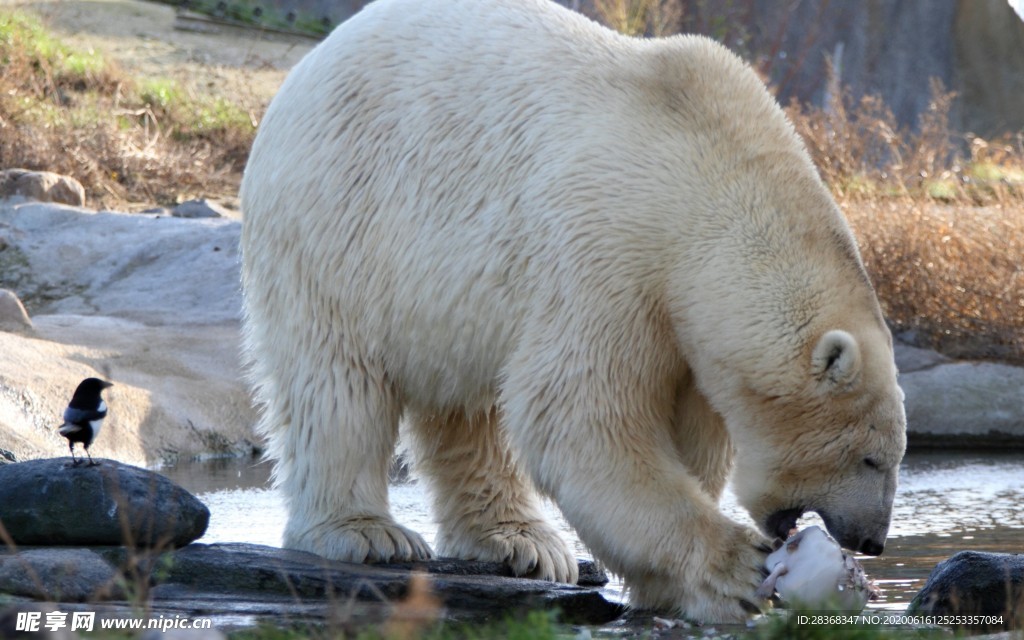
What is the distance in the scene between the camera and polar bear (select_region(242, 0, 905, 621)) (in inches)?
170

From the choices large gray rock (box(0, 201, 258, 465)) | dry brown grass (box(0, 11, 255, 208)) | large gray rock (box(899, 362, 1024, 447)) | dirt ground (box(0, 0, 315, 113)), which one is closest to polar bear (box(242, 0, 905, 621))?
large gray rock (box(0, 201, 258, 465))

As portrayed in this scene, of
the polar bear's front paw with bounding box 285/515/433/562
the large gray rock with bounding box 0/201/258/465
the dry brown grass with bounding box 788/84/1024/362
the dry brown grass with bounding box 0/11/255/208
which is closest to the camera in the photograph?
the polar bear's front paw with bounding box 285/515/433/562

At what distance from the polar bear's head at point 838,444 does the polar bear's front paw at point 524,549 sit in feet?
3.47

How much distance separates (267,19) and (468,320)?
57.6 ft

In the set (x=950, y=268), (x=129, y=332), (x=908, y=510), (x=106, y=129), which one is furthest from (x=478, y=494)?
(x=106, y=129)

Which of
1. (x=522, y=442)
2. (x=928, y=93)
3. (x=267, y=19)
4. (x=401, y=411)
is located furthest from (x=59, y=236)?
(x=928, y=93)

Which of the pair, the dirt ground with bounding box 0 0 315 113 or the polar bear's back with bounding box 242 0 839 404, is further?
the dirt ground with bounding box 0 0 315 113

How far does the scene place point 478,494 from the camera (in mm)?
5379

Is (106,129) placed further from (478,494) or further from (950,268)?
(478,494)

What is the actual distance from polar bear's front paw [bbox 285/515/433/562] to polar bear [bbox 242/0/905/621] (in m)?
0.01

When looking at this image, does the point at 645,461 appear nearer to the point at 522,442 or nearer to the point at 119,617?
the point at 522,442

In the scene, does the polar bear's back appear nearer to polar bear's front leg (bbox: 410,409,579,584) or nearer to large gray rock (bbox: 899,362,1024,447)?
polar bear's front leg (bbox: 410,409,579,584)

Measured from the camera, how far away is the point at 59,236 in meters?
11.1

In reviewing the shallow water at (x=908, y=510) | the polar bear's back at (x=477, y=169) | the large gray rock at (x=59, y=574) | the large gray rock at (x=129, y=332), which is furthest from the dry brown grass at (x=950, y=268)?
the large gray rock at (x=59, y=574)
